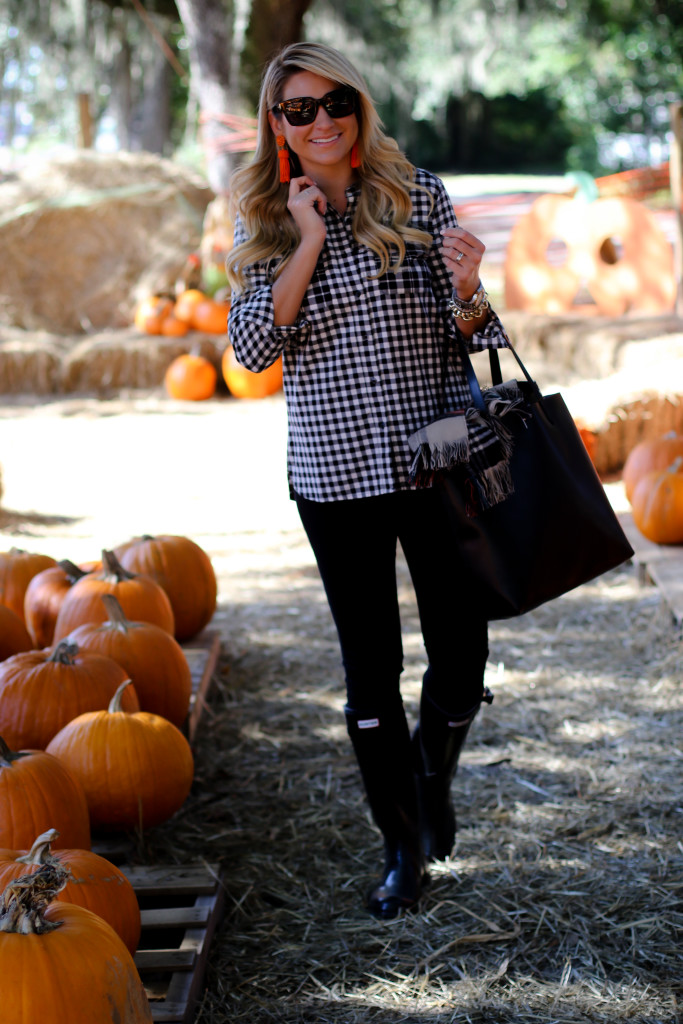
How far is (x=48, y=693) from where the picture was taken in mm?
2463

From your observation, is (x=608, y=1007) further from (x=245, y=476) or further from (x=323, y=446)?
(x=245, y=476)

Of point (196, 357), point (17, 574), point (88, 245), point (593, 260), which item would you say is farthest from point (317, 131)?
point (88, 245)

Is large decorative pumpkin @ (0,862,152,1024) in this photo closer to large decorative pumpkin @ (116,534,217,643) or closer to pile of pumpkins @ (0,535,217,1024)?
pile of pumpkins @ (0,535,217,1024)

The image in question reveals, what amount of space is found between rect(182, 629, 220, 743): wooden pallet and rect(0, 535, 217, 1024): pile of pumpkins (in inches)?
2.5

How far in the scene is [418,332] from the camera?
1.99 metres

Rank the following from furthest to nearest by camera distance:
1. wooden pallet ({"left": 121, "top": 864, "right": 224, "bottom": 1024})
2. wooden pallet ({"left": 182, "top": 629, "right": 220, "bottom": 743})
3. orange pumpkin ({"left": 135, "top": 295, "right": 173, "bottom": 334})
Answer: orange pumpkin ({"left": 135, "top": 295, "right": 173, "bottom": 334})
wooden pallet ({"left": 182, "top": 629, "right": 220, "bottom": 743})
wooden pallet ({"left": 121, "top": 864, "right": 224, "bottom": 1024})

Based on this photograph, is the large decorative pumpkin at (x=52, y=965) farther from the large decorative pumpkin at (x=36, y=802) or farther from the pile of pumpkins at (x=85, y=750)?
the large decorative pumpkin at (x=36, y=802)

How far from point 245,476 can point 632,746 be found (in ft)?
12.4

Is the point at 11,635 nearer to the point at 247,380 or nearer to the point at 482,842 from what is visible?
the point at 482,842

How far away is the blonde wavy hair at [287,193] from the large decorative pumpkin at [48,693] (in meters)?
1.07

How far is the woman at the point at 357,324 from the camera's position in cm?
192

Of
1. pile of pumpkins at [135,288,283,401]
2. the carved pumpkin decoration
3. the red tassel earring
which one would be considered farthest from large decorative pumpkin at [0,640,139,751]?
the carved pumpkin decoration

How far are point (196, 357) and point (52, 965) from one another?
25.6 ft

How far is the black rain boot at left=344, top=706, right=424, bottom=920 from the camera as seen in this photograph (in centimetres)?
215
